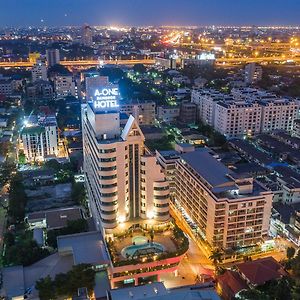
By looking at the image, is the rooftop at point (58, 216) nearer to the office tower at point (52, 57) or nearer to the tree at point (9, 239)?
the tree at point (9, 239)

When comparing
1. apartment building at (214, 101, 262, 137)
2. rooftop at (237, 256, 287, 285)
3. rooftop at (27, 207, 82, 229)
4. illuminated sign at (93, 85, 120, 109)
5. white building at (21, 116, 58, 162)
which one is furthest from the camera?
apartment building at (214, 101, 262, 137)

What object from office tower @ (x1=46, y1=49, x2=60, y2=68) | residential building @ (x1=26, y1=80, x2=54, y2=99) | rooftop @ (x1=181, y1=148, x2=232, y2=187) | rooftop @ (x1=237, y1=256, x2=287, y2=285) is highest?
office tower @ (x1=46, y1=49, x2=60, y2=68)

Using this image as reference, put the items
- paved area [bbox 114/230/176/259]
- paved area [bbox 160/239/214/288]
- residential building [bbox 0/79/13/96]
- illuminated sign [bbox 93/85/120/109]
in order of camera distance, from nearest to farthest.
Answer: paved area [bbox 160/239/214/288], paved area [bbox 114/230/176/259], illuminated sign [bbox 93/85/120/109], residential building [bbox 0/79/13/96]

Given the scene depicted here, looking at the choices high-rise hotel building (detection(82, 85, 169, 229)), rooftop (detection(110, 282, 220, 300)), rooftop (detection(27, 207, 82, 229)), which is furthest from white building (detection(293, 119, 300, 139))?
rooftop (detection(110, 282, 220, 300))

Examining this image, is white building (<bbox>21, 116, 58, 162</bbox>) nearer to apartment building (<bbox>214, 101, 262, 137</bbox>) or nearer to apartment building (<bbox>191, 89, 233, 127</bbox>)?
apartment building (<bbox>214, 101, 262, 137</bbox>)

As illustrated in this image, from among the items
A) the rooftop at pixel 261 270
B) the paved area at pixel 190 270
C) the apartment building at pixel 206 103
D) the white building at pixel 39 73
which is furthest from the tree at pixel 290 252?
the white building at pixel 39 73

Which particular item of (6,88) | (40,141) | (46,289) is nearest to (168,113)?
(40,141)
